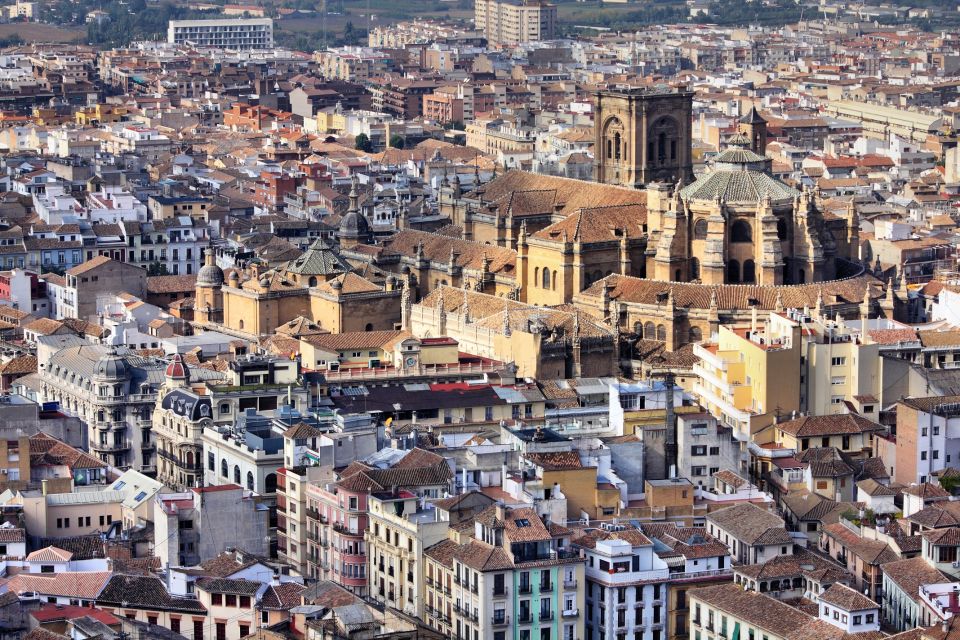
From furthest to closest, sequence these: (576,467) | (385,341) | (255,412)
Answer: (385,341), (255,412), (576,467)

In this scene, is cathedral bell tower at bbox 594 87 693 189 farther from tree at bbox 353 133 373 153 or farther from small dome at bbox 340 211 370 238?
tree at bbox 353 133 373 153

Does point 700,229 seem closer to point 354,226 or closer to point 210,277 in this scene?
point 354,226

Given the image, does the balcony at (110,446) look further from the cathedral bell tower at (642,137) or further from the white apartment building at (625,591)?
the cathedral bell tower at (642,137)

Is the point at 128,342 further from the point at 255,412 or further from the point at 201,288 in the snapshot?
the point at 255,412

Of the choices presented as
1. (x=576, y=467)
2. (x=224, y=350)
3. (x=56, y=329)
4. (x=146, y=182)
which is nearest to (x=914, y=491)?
(x=576, y=467)

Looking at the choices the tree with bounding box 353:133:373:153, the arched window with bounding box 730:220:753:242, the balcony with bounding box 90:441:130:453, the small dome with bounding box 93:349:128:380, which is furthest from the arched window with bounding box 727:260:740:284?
the tree with bounding box 353:133:373:153

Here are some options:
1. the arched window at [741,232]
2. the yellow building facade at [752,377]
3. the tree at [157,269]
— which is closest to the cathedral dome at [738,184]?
the arched window at [741,232]
